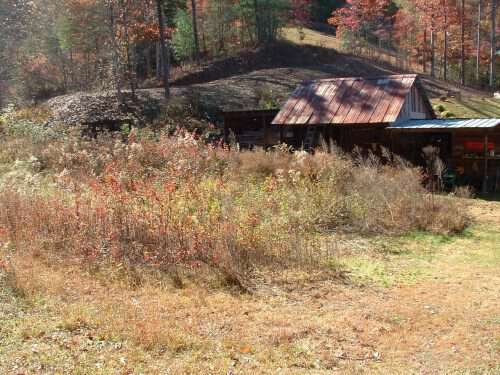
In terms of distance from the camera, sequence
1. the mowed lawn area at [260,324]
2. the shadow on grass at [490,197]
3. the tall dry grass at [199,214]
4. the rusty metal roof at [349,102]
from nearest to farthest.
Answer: the mowed lawn area at [260,324] → the tall dry grass at [199,214] → the shadow on grass at [490,197] → the rusty metal roof at [349,102]

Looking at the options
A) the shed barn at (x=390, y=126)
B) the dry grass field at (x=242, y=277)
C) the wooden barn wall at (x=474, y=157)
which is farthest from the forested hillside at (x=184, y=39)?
the dry grass field at (x=242, y=277)

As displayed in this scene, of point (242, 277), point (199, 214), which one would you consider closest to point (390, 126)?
point (199, 214)

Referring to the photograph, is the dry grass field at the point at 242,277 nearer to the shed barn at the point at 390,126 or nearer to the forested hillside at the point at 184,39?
the shed barn at the point at 390,126

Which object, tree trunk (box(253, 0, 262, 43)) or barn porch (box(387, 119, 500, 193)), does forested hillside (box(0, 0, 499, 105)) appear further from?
barn porch (box(387, 119, 500, 193))

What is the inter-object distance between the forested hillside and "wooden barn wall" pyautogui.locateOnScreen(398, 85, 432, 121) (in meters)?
19.6

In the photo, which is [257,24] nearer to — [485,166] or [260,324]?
[485,166]

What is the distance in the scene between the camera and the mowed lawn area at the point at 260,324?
504 cm

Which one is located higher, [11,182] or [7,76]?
[7,76]

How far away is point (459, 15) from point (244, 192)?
37.0 m

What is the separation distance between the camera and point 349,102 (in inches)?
755

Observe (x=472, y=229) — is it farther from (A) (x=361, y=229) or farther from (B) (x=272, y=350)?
(B) (x=272, y=350)

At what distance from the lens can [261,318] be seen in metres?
6.24

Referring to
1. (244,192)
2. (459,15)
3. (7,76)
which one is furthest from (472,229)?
(7,76)

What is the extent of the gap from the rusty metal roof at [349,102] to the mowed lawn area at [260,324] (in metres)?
10.5
